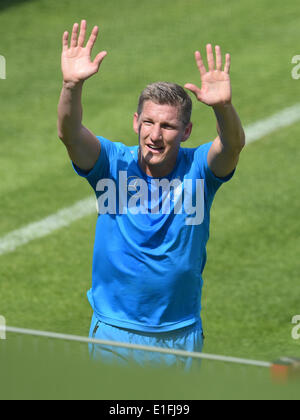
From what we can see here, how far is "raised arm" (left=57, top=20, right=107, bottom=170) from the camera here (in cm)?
384

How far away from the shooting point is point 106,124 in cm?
995

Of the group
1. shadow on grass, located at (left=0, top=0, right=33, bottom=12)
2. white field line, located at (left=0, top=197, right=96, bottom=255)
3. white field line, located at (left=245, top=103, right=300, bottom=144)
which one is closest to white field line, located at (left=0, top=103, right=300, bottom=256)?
white field line, located at (left=0, top=197, right=96, bottom=255)

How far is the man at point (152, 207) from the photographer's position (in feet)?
13.0

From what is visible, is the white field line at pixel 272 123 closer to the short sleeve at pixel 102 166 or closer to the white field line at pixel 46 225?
the white field line at pixel 46 225

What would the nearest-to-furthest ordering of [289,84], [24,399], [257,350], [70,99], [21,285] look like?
[24,399] < [70,99] < [257,350] < [21,285] < [289,84]

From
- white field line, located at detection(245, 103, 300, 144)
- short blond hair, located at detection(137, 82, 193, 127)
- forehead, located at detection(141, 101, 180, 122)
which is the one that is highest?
white field line, located at detection(245, 103, 300, 144)

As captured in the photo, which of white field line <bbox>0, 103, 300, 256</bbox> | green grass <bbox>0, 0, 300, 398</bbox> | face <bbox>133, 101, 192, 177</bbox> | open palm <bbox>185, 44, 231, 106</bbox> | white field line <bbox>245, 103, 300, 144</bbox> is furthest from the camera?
white field line <bbox>245, 103, 300, 144</bbox>

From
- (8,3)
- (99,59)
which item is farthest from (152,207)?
(8,3)

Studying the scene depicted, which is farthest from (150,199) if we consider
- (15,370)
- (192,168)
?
(15,370)

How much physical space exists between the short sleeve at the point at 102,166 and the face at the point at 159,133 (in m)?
0.16

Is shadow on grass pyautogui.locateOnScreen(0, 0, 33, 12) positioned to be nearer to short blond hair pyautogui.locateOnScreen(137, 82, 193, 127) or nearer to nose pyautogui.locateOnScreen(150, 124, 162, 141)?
short blond hair pyautogui.locateOnScreen(137, 82, 193, 127)

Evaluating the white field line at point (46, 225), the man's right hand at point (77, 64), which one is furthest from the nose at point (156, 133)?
the white field line at point (46, 225)
